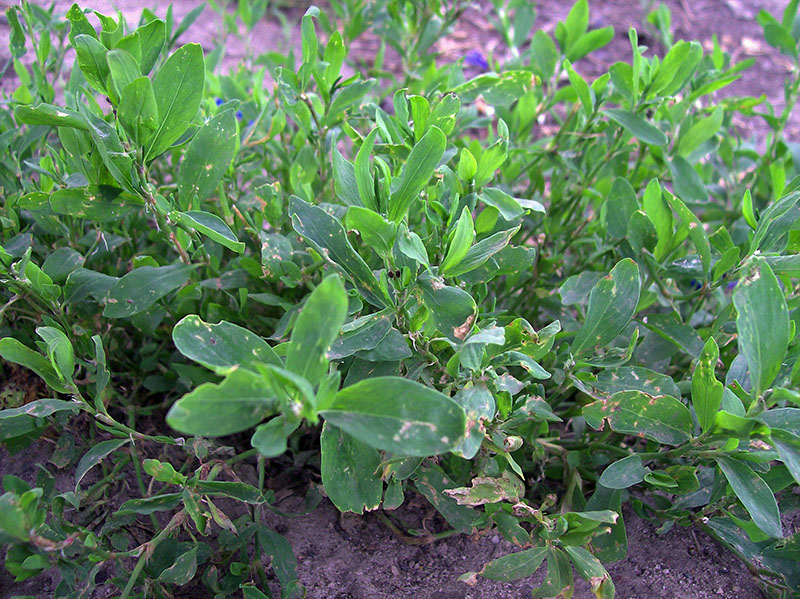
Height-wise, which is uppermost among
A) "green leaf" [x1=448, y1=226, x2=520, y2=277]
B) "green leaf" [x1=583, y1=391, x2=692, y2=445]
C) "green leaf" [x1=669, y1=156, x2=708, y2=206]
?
"green leaf" [x1=448, y1=226, x2=520, y2=277]

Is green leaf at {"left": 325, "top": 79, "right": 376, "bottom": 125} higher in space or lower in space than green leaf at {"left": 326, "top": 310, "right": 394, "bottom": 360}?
higher

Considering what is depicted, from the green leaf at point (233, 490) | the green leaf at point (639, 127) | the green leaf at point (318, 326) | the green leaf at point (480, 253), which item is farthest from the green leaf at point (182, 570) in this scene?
the green leaf at point (639, 127)

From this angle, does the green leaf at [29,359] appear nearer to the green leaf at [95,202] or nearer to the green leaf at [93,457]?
the green leaf at [93,457]

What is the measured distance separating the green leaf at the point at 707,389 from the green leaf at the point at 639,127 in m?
0.61

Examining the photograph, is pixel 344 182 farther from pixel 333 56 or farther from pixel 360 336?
pixel 333 56

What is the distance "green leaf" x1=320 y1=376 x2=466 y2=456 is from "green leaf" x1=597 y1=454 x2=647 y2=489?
0.45m

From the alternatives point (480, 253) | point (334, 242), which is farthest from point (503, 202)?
point (334, 242)

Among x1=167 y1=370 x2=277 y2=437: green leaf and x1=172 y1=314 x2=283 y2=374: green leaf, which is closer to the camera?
x1=167 y1=370 x2=277 y2=437: green leaf

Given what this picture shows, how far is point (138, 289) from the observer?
1.25 meters

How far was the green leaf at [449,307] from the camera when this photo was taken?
99 cm

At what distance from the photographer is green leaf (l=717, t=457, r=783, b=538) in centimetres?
104

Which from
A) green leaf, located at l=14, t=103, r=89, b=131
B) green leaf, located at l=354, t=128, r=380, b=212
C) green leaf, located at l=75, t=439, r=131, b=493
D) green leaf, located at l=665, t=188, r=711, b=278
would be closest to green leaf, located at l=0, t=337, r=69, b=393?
green leaf, located at l=75, t=439, r=131, b=493

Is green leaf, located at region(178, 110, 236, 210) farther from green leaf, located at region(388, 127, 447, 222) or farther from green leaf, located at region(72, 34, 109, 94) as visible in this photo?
green leaf, located at region(388, 127, 447, 222)

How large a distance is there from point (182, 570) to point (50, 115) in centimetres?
76
